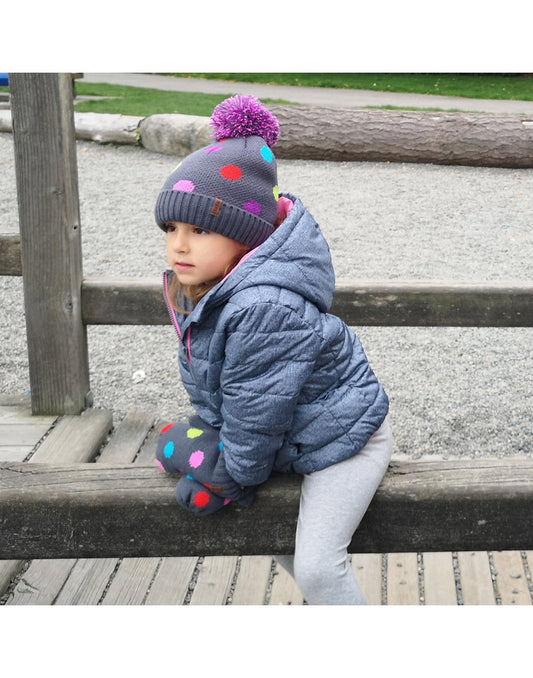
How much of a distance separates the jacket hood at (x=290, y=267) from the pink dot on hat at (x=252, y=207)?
0.23 feet

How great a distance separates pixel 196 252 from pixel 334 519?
0.54 meters

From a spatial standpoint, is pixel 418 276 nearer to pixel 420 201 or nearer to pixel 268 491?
pixel 420 201

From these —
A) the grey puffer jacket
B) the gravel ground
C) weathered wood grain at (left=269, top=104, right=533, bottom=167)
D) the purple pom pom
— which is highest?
the purple pom pom

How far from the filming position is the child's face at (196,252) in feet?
5.06

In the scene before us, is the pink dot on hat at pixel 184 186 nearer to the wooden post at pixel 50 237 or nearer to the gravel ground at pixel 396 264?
the wooden post at pixel 50 237

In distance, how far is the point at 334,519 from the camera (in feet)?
4.74

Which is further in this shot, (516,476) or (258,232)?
(258,232)

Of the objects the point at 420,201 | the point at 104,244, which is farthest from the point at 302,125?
the point at 104,244

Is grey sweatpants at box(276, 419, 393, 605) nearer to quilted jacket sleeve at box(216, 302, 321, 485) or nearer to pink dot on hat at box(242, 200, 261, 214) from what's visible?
quilted jacket sleeve at box(216, 302, 321, 485)

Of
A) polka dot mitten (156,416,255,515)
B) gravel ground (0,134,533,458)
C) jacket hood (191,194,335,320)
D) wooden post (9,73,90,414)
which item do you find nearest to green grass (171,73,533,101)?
gravel ground (0,134,533,458)

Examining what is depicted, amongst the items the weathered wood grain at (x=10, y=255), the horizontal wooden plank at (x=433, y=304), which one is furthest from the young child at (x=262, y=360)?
the weathered wood grain at (x=10, y=255)

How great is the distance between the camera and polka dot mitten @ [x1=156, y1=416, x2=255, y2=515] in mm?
1376

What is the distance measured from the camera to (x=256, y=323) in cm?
140

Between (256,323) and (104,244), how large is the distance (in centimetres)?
526
